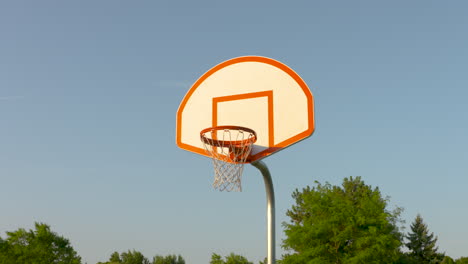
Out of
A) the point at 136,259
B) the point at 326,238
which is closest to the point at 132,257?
the point at 136,259

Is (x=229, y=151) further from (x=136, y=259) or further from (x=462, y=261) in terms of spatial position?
(x=136, y=259)

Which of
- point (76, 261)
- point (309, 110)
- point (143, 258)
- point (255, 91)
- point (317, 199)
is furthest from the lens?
point (143, 258)

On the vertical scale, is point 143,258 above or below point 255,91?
above

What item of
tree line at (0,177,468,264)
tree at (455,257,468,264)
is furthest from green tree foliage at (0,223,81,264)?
tree at (455,257,468,264)

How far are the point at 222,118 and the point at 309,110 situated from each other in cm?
227

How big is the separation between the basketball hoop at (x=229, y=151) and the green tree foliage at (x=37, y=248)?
2749 cm

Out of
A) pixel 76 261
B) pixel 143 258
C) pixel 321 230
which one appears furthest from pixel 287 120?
pixel 143 258

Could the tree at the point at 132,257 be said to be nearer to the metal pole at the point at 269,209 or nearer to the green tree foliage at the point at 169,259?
the green tree foliage at the point at 169,259

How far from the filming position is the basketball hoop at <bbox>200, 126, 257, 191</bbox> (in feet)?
37.5

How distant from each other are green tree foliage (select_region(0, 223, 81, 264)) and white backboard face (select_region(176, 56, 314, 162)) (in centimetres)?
2661

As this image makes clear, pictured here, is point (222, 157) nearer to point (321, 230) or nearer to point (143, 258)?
point (321, 230)

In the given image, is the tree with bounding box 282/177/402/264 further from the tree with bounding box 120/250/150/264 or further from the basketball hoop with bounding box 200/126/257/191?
the tree with bounding box 120/250/150/264

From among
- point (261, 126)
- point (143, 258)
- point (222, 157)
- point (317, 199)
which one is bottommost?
point (222, 157)

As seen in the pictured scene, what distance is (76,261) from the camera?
1412 inches
